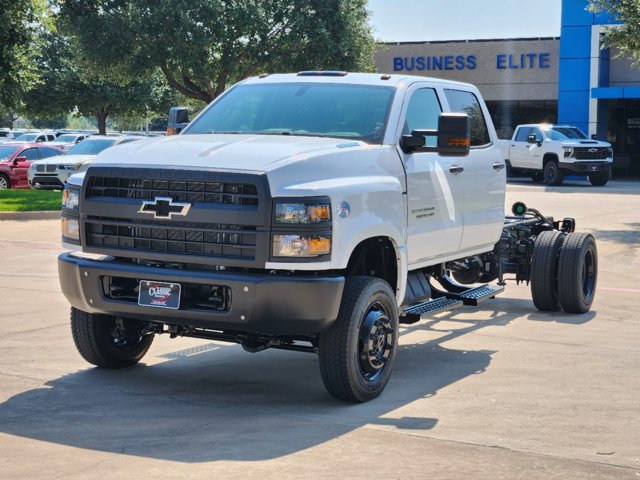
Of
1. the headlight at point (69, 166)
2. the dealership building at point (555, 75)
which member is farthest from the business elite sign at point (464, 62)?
the headlight at point (69, 166)

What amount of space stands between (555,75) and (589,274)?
39.3 meters

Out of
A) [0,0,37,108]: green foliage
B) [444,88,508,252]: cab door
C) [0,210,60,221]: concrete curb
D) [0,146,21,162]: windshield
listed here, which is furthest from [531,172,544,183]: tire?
[444,88,508,252]: cab door

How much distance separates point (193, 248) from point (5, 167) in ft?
84.3

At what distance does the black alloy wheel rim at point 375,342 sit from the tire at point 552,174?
99.4ft

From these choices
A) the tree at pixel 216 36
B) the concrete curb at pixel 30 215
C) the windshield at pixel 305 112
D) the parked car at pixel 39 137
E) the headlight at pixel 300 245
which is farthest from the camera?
the parked car at pixel 39 137

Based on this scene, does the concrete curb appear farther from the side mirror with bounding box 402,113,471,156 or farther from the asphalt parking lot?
the side mirror with bounding box 402,113,471,156

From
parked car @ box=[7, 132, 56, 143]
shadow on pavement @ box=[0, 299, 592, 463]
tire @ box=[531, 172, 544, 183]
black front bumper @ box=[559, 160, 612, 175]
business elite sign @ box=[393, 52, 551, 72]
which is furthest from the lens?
parked car @ box=[7, 132, 56, 143]

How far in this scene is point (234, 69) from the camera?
39500mm

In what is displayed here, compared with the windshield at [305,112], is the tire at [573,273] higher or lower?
lower

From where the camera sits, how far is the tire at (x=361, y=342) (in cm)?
686

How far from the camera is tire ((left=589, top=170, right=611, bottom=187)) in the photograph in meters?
37.2

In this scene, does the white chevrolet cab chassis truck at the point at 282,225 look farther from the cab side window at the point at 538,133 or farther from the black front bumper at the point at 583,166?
the cab side window at the point at 538,133

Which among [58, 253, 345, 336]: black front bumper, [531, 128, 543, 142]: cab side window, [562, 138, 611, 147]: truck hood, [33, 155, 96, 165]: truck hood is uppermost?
[531, 128, 543, 142]: cab side window

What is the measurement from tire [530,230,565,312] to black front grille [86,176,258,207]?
495cm
